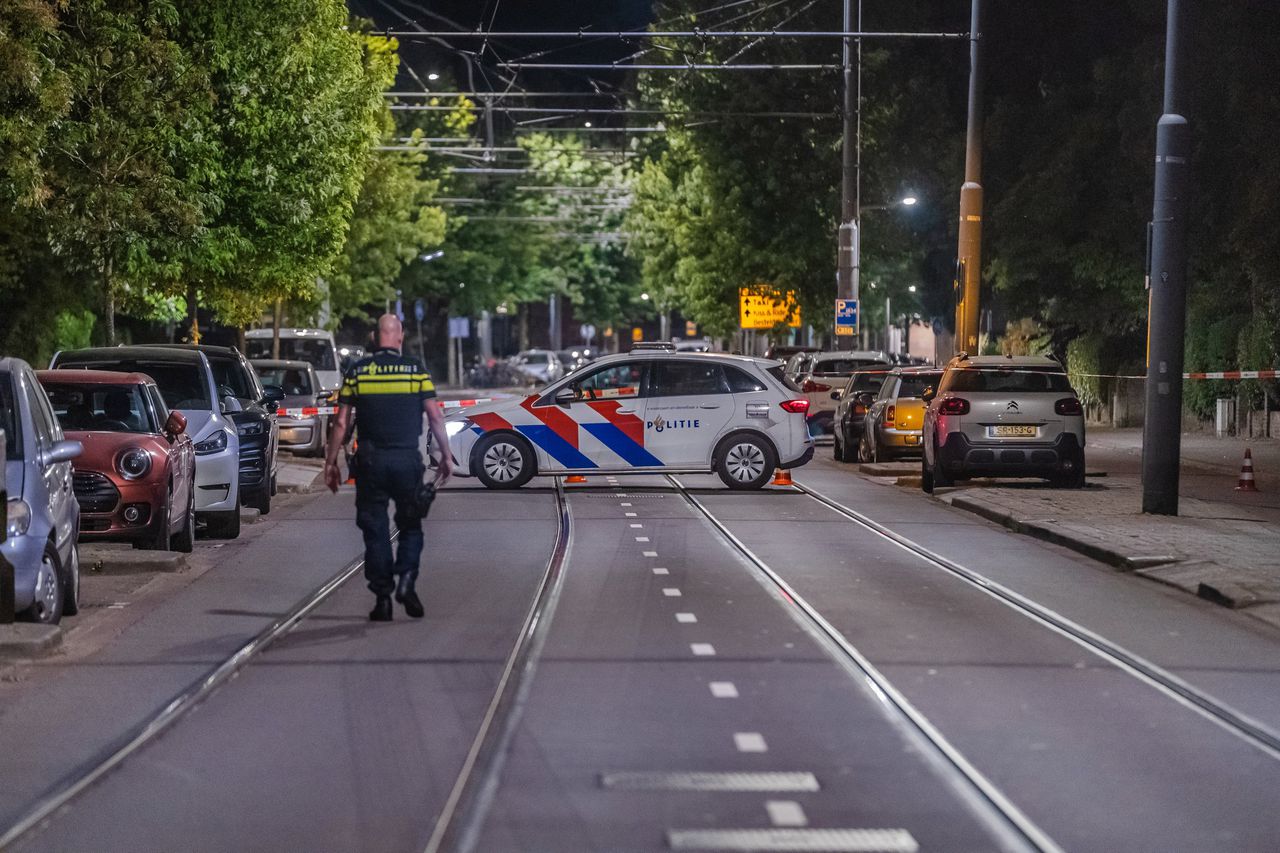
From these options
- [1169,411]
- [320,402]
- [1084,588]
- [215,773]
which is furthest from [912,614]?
[320,402]

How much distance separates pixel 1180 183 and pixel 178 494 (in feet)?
30.8

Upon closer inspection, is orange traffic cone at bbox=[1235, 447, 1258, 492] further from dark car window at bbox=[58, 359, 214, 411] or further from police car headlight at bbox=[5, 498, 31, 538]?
police car headlight at bbox=[5, 498, 31, 538]

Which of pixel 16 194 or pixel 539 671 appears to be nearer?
pixel 539 671

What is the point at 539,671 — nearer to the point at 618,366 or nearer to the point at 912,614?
the point at 912,614

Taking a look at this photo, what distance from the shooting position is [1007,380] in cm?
2252

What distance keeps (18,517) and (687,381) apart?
12.4 meters

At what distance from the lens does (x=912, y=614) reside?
1225 centimetres

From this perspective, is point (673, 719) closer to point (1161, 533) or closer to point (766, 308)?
point (1161, 533)

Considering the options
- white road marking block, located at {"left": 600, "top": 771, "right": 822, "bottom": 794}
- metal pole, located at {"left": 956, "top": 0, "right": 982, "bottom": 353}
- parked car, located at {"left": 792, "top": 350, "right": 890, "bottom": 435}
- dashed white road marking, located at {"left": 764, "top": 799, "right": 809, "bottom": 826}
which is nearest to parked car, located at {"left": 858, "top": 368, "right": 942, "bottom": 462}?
metal pole, located at {"left": 956, "top": 0, "right": 982, "bottom": 353}

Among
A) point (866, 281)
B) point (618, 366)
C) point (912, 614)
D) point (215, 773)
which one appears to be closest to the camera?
point (215, 773)

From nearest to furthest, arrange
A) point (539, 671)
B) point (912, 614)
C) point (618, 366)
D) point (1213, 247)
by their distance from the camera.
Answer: point (539, 671)
point (912, 614)
point (618, 366)
point (1213, 247)

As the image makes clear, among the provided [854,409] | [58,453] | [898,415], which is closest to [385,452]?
[58,453]

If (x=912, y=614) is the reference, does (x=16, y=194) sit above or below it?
above

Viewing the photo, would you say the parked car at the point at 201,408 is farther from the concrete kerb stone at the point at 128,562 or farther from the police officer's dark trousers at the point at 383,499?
the police officer's dark trousers at the point at 383,499
